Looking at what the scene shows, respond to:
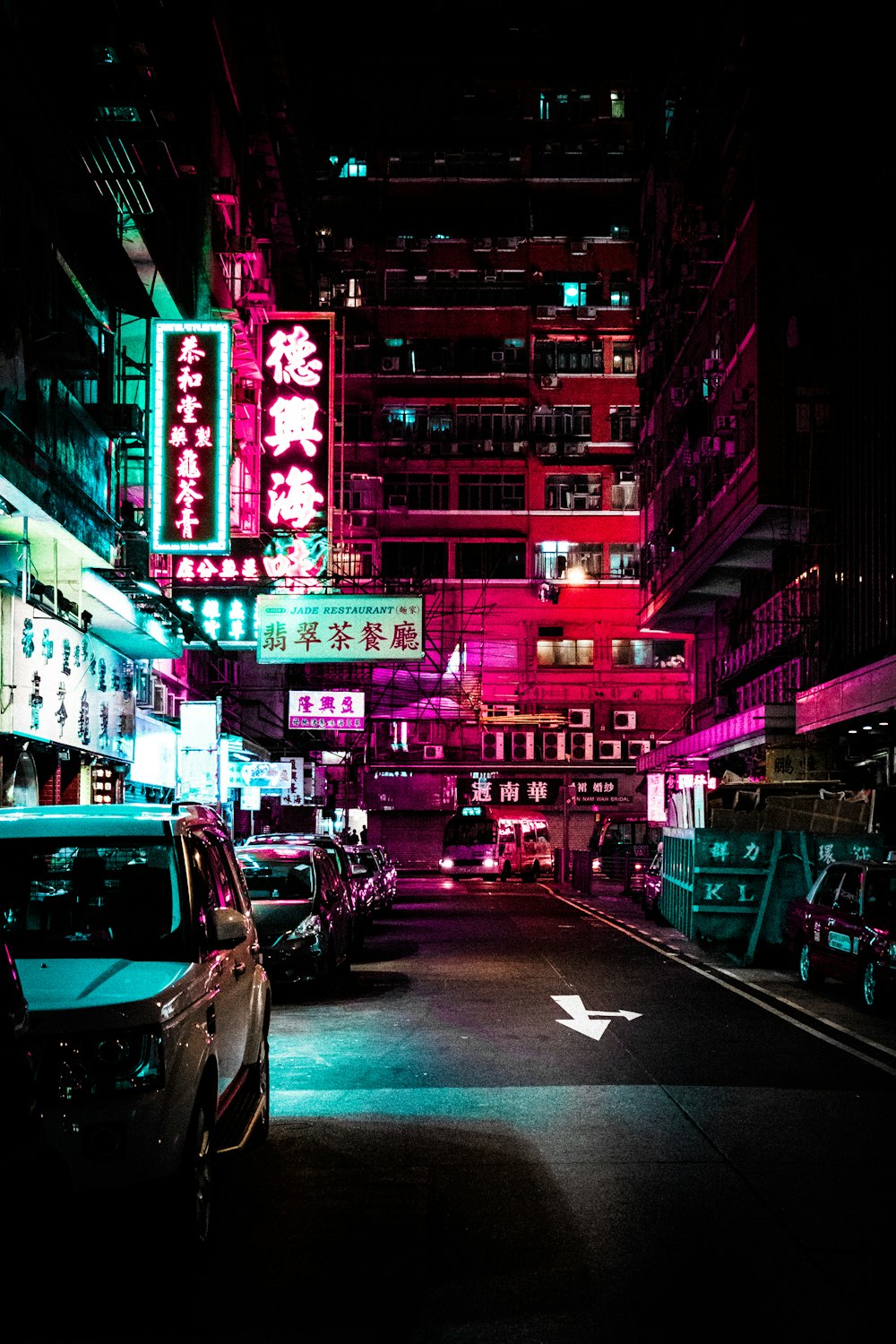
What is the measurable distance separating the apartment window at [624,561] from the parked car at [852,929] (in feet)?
173

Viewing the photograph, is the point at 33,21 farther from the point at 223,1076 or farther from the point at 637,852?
the point at 637,852

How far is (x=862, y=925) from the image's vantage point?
Result: 571 inches

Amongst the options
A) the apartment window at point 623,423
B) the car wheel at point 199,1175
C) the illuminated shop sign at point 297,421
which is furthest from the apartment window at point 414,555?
the car wheel at point 199,1175

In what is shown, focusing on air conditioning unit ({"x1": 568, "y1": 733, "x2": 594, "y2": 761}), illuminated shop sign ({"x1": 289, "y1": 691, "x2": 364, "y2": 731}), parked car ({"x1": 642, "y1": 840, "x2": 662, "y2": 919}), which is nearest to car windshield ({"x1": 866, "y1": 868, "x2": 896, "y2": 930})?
parked car ({"x1": 642, "y1": 840, "x2": 662, "y2": 919})

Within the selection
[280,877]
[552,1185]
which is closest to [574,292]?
[280,877]

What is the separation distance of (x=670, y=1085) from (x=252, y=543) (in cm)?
1549

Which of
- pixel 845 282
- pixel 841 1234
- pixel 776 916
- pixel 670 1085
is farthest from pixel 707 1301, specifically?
pixel 845 282

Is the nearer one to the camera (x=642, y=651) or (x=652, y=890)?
(x=652, y=890)

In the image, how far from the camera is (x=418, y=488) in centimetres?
7031

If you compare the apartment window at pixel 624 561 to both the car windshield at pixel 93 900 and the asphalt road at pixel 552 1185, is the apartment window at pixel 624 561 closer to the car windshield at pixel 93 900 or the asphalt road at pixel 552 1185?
the asphalt road at pixel 552 1185

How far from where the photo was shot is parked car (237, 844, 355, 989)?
15.4 meters

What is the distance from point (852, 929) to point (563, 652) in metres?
54.7

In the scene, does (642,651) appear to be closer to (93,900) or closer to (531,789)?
(531,789)

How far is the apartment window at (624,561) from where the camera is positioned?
69.6 metres
